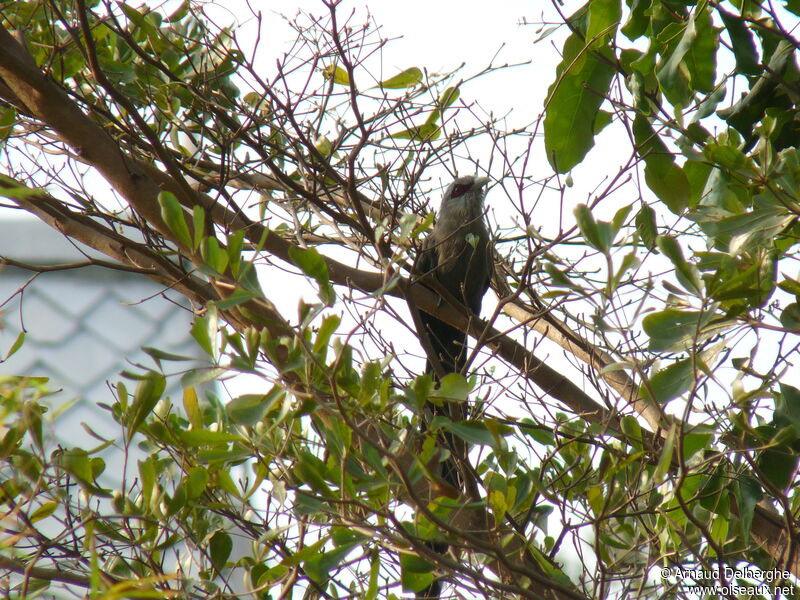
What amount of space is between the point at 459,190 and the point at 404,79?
5.56 ft

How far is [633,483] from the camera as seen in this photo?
7.00 ft

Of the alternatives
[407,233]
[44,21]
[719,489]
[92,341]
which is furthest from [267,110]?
[92,341]

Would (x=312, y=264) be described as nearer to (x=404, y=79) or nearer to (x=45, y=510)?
(x=45, y=510)

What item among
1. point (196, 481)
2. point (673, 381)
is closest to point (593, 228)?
point (673, 381)

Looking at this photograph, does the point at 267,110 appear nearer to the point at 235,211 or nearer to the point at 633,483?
the point at 235,211

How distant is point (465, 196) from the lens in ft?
15.2

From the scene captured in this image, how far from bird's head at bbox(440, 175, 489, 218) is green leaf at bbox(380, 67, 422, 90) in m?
1.49

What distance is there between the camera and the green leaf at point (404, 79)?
9.96 ft

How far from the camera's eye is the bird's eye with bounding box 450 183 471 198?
15.1ft

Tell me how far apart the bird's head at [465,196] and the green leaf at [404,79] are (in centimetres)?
149

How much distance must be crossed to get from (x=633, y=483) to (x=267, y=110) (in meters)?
2.02

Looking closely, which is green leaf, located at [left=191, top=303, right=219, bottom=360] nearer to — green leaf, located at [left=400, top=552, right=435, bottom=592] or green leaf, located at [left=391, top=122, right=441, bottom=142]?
green leaf, located at [left=400, top=552, right=435, bottom=592]

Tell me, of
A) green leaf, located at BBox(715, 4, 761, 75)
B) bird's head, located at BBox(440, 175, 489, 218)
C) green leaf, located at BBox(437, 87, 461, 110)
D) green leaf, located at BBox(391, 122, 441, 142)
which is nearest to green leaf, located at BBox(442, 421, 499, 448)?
green leaf, located at BBox(715, 4, 761, 75)

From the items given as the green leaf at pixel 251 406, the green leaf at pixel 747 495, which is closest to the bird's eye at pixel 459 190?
the green leaf at pixel 747 495
